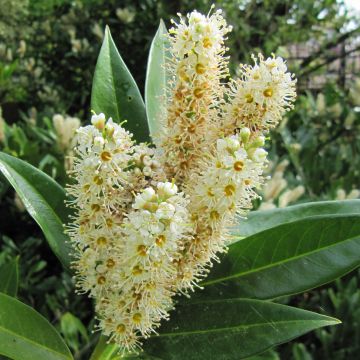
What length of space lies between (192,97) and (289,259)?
1.14 feet

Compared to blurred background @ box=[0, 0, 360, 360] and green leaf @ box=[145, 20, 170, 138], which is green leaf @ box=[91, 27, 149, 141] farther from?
blurred background @ box=[0, 0, 360, 360]

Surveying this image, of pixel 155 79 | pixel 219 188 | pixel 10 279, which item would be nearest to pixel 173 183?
pixel 219 188

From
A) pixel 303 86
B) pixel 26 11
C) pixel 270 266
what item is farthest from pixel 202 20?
pixel 26 11

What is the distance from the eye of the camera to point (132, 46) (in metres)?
4.54

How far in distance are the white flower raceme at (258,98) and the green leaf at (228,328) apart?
31cm

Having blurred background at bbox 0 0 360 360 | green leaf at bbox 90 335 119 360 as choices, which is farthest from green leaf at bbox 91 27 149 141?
blurred background at bbox 0 0 360 360

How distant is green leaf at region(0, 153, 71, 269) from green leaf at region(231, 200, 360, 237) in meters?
0.34

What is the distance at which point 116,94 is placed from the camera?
122 centimetres

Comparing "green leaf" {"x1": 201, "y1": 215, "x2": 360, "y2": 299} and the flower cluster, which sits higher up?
the flower cluster

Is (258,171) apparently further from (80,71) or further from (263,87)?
(80,71)

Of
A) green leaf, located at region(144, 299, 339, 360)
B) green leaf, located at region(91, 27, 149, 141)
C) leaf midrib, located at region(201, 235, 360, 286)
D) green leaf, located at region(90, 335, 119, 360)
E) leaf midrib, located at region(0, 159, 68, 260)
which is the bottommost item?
green leaf, located at region(90, 335, 119, 360)

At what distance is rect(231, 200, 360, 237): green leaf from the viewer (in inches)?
43.7

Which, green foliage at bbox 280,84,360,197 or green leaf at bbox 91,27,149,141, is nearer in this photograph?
green leaf at bbox 91,27,149,141

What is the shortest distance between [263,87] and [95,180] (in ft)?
1.08
